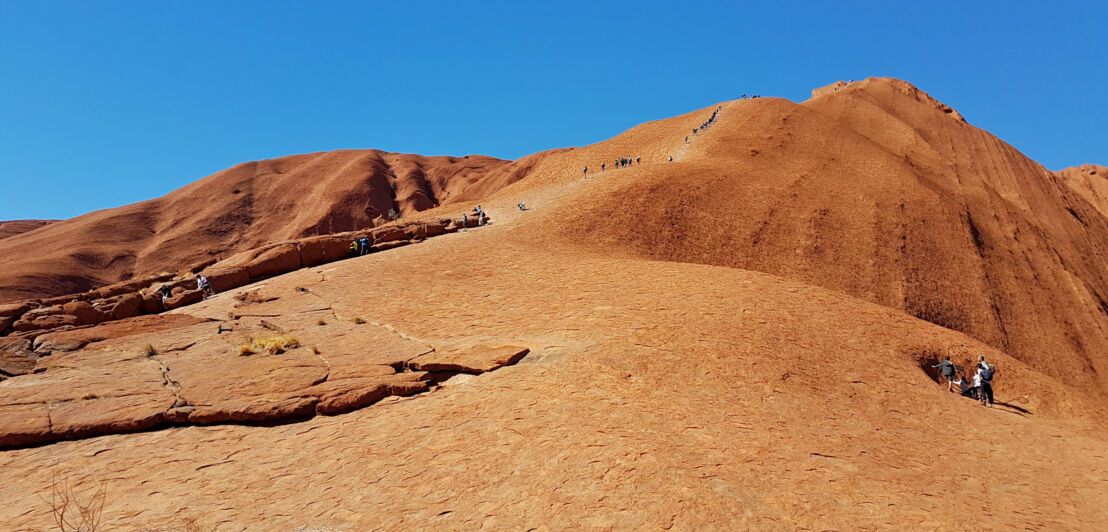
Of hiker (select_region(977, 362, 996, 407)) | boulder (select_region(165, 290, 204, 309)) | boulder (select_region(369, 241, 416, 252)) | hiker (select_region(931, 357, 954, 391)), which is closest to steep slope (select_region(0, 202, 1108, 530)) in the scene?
hiker (select_region(977, 362, 996, 407))

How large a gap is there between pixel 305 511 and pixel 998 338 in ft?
114

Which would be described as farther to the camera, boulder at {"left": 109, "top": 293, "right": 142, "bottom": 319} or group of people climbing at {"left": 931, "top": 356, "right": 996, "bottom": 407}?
boulder at {"left": 109, "top": 293, "right": 142, "bottom": 319}

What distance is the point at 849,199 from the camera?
35250mm

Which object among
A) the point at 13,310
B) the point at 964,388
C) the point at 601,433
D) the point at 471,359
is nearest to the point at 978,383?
the point at 964,388

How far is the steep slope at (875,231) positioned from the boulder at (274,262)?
13.6m

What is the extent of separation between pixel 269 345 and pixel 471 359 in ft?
18.5

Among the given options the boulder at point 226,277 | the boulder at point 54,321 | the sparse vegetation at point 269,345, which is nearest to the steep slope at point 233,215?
the boulder at point 226,277

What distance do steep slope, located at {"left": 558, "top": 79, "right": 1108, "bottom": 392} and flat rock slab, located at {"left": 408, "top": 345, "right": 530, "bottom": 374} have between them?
15742mm

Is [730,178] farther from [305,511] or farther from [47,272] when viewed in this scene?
[47,272]

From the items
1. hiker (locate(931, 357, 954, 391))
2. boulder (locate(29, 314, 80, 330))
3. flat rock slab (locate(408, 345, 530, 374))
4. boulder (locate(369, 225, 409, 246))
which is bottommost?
hiker (locate(931, 357, 954, 391))

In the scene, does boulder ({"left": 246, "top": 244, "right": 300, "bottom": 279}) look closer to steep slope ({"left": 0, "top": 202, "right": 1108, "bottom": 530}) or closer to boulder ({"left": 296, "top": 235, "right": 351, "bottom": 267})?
boulder ({"left": 296, "top": 235, "right": 351, "bottom": 267})

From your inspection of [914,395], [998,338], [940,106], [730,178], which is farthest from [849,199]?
[940,106]

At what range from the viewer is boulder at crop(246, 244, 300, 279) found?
2473cm

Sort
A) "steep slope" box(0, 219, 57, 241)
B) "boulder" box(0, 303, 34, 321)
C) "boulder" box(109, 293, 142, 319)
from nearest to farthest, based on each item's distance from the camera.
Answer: "boulder" box(0, 303, 34, 321)
"boulder" box(109, 293, 142, 319)
"steep slope" box(0, 219, 57, 241)
